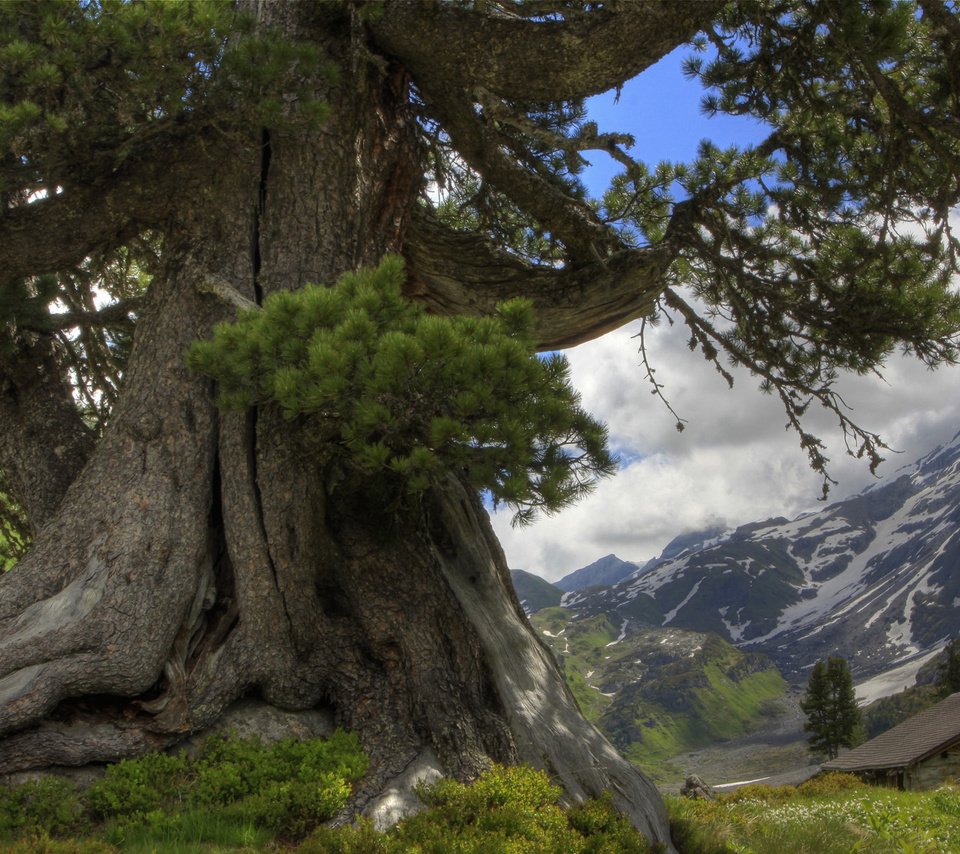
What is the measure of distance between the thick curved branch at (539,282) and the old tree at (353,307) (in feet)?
0.12

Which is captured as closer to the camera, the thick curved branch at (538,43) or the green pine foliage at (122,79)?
the green pine foliage at (122,79)

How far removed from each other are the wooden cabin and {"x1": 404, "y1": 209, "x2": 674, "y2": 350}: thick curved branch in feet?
128

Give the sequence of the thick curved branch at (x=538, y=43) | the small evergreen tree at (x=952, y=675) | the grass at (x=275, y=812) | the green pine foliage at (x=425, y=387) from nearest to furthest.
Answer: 1. the grass at (x=275, y=812)
2. the green pine foliage at (x=425, y=387)
3. the thick curved branch at (x=538, y=43)
4. the small evergreen tree at (x=952, y=675)

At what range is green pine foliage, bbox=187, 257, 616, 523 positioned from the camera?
556 cm

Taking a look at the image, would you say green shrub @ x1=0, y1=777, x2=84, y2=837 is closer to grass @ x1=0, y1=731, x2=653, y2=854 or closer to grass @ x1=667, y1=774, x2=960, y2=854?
grass @ x1=0, y1=731, x2=653, y2=854

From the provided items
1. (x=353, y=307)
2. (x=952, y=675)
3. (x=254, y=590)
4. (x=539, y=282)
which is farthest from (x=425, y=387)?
(x=952, y=675)

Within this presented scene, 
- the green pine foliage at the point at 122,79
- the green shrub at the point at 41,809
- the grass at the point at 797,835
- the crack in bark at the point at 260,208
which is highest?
the green pine foliage at the point at 122,79

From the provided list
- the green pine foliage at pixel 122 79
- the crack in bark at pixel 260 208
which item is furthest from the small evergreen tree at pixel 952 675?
the green pine foliage at pixel 122 79

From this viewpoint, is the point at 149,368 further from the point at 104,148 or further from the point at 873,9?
the point at 873,9

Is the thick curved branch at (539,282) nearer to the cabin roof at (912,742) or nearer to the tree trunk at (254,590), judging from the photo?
the tree trunk at (254,590)

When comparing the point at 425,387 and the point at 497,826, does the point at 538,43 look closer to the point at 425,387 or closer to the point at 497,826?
the point at 425,387

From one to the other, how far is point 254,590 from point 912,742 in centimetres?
4758

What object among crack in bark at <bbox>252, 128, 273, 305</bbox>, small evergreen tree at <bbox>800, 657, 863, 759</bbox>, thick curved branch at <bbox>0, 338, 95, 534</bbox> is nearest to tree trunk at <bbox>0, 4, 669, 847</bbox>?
crack in bark at <bbox>252, 128, 273, 305</bbox>

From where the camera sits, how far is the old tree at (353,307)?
622cm
